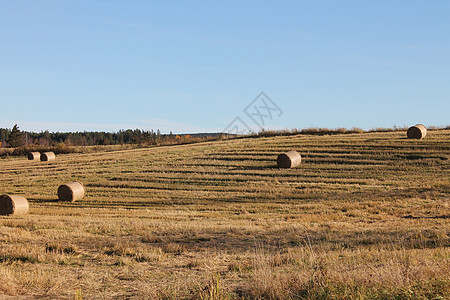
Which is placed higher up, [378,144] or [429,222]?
[378,144]

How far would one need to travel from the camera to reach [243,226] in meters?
13.9

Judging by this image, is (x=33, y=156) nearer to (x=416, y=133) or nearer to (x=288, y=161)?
(x=288, y=161)

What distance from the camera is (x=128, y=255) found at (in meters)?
9.32

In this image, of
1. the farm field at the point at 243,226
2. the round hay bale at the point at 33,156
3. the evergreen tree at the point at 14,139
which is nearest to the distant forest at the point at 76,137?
the evergreen tree at the point at 14,139

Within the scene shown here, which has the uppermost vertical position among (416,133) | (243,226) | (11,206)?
(416,133)

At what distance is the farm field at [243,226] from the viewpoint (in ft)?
20.4

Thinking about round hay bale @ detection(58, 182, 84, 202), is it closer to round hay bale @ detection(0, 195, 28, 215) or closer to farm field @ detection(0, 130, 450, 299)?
farm field @ detection(0, 130, 450, 299)

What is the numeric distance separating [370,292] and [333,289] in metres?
0.48

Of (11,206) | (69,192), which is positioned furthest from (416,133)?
(11,206)

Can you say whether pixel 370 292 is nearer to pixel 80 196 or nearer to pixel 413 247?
pixel 413 247

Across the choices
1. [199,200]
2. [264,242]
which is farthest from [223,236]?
[199,200]

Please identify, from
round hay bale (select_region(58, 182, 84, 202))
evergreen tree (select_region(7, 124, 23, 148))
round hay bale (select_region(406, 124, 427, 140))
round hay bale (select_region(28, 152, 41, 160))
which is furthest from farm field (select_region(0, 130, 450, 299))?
evergreen tree (select_region(7, 124, 23, 148))

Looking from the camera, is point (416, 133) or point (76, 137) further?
point (76, 137)

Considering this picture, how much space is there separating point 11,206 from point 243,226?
11.6 meters
